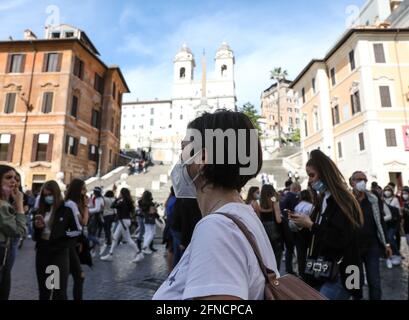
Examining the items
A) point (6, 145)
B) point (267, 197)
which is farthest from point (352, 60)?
point (6, 145)

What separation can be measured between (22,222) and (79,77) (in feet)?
89.7

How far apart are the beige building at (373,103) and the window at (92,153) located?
22.9 metres

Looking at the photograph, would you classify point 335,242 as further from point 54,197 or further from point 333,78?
point 333,78

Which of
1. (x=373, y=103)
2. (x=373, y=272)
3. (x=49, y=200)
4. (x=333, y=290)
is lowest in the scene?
(x=373, y=272)

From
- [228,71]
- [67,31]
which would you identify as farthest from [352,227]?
[228,71]

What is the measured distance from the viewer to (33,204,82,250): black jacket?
12.5 ft

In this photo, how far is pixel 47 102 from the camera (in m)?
25.9

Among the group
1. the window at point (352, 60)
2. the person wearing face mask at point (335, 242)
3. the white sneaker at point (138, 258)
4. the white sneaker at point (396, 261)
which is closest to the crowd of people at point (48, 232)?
the person wearing face mask at point (335, 242)

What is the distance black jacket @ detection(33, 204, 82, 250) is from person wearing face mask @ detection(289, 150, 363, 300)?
9.61 ft

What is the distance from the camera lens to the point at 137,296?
512 centimetres

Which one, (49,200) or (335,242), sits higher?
(49,200)

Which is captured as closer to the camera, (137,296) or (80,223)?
(80,223)

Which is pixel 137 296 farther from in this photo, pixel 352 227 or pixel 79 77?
pixel 79 77

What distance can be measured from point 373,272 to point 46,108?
2761cm
